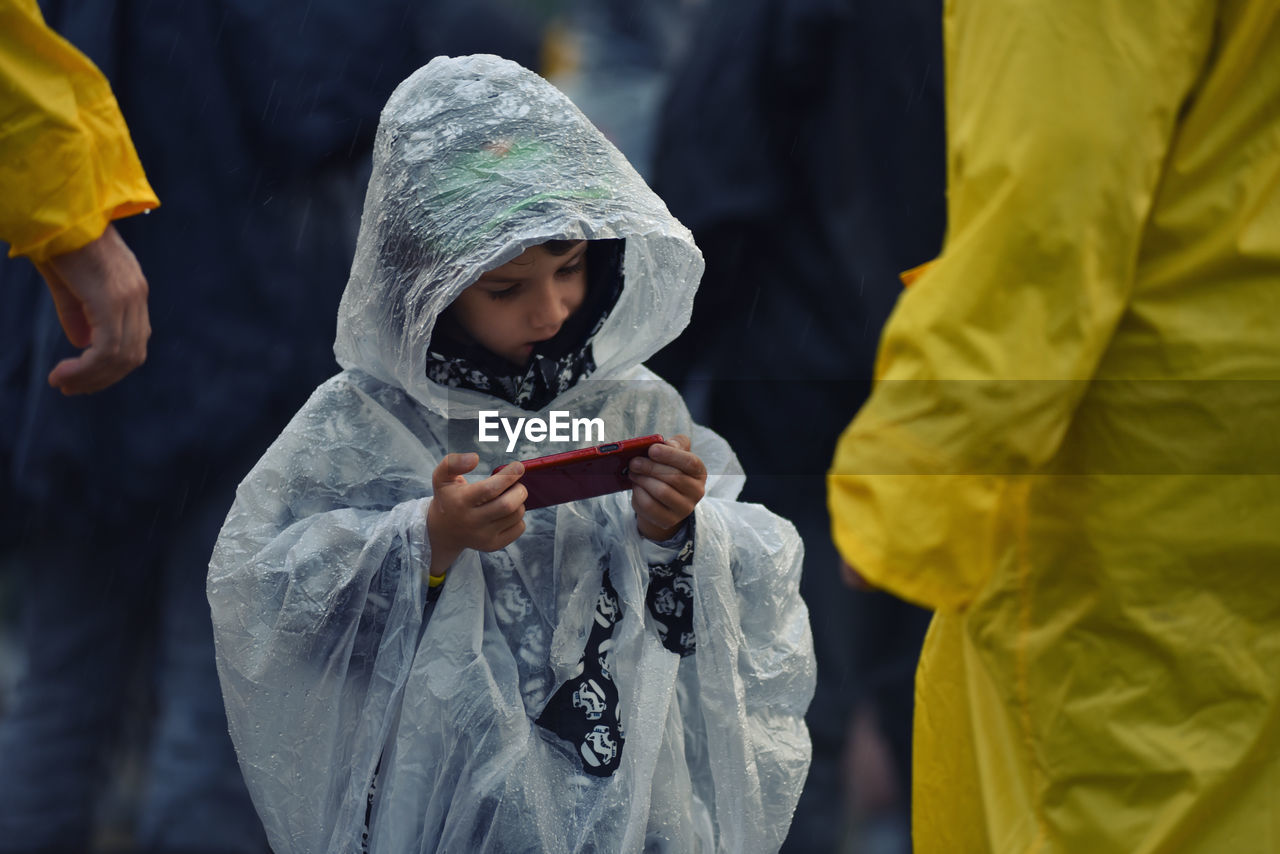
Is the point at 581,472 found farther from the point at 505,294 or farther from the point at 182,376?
the point at 182,376

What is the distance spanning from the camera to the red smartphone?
5.47 ft

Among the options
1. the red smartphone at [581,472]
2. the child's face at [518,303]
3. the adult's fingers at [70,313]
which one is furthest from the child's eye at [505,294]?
the adult's fingers at [70,313]

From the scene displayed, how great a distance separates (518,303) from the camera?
1821mm

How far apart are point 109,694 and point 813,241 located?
1.76 meters

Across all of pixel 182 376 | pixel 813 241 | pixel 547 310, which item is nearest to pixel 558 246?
pixel 547 310

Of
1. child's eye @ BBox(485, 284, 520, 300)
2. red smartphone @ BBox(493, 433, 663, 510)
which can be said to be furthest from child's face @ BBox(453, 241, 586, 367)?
red smartphone @ BBox(493, 433, 663, 510)

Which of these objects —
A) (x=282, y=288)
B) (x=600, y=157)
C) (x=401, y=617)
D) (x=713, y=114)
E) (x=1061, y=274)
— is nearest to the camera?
(x=1061, y=274)

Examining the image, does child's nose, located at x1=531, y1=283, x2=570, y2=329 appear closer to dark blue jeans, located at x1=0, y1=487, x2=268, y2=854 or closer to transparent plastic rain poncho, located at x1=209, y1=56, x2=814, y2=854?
transparent plastic rain poncho, located at x1=209, y1=56, x2=814, y2=854

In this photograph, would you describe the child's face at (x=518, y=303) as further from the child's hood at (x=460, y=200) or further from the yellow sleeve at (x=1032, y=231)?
the yellow sleeve at (x=1032, y=231)

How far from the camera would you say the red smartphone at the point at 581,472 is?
167 centimetres

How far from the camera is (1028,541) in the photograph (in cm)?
146

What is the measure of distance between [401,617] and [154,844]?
1328 mm

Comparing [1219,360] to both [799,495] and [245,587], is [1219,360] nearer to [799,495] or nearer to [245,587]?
[245,587]

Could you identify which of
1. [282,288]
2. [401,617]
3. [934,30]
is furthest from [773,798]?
[934,30]
